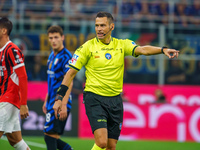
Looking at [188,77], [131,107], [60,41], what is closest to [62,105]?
[60,41]

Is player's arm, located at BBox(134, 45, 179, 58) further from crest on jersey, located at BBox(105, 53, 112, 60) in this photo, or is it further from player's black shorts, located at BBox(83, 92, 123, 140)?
player's black shorts, located at BBox(83, 92, 123, 140)

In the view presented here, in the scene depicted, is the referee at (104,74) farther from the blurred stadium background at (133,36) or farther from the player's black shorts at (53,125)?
the blurred stadium background at (133,36)

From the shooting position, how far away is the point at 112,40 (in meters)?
6.35

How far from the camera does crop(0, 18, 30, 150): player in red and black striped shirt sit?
6.00 m

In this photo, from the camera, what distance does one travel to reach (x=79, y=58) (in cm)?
596

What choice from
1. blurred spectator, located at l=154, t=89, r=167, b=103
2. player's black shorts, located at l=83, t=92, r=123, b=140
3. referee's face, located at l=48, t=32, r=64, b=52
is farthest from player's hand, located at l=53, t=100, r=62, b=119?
blurred spectator, located at l=154, t=89, r=167, b=103

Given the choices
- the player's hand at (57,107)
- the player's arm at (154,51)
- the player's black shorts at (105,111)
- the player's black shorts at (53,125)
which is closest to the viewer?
the player's arm at (154,51)

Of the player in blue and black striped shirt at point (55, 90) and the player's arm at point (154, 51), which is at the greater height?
the player's arm at point (154, 51)

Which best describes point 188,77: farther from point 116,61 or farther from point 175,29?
point 116,61

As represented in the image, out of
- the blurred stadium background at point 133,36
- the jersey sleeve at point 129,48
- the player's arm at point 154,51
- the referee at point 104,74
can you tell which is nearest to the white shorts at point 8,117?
the referee at point 104,74

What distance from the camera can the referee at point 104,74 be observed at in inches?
235

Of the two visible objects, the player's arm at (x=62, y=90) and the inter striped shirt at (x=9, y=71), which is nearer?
the player's arm at (x=62, y=90)

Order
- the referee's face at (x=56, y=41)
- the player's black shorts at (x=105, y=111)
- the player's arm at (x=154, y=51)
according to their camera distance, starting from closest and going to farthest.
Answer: the player's arm at (x=154, y=51)
the player's black shorts at (x=105, y=111)
the referee's face at (x=56, y=41)

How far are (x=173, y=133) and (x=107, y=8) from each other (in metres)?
5.71
